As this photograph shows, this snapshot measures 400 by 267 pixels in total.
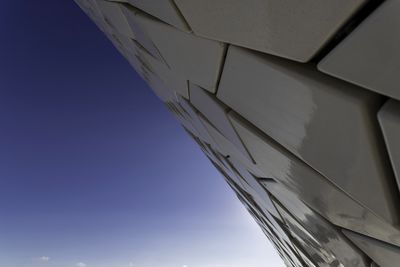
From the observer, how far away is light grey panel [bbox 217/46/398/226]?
1.27m

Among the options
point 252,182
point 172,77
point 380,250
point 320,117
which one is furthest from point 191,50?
point 252,182

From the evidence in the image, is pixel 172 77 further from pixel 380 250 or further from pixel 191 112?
pixel 380 250

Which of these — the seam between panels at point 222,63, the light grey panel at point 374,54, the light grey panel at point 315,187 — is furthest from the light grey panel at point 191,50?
the light grey panel at point 374,54

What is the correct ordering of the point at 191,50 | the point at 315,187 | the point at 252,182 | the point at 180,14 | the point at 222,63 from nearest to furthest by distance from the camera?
the point at 180,14 → the point at 222,63 → the point at 191,50 → the point at 315,187 → the point at 252,182

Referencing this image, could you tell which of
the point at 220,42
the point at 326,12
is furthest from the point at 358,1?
the point at 220,42

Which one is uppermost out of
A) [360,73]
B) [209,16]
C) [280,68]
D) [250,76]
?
[209,16]

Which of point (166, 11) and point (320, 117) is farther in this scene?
point (166, 11)

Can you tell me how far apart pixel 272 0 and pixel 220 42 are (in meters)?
0.59

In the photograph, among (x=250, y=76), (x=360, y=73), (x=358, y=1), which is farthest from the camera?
(x=250, y=76)

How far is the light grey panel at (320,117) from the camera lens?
4.15 feet

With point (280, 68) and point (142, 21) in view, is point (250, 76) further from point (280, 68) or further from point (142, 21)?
point (142, 21)

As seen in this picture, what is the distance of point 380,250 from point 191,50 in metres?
2.14

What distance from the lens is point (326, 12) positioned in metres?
1.05

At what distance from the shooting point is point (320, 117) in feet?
4.82
